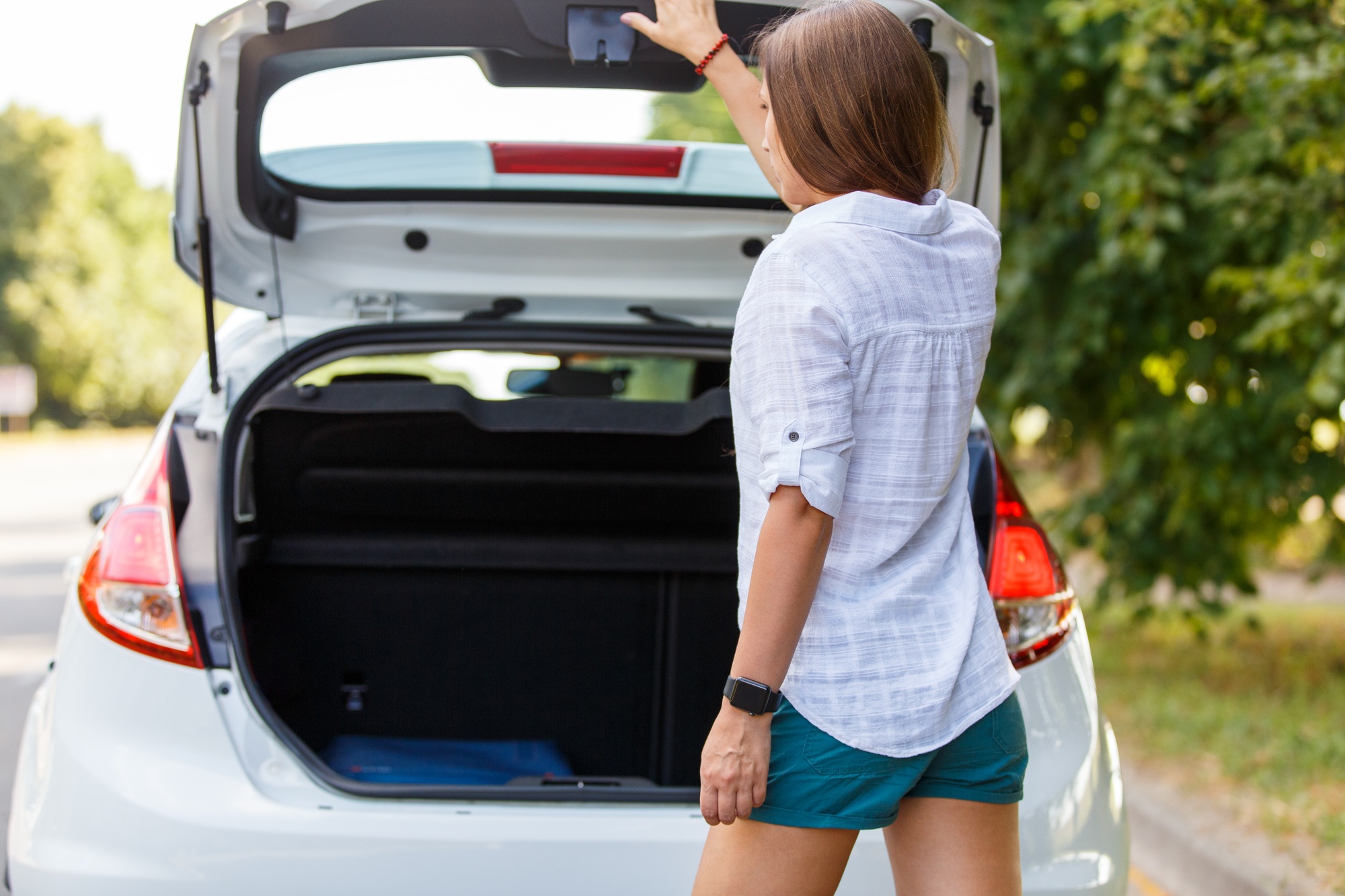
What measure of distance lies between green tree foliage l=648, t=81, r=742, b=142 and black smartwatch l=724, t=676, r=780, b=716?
9.29 meters

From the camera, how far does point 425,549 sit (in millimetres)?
2652

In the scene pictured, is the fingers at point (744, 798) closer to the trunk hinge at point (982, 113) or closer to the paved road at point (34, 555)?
the trunk hinge at point (982, 113)

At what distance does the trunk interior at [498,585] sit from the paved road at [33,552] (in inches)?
55.5

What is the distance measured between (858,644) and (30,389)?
51.1 metres

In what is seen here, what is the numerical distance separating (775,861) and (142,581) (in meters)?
1.20

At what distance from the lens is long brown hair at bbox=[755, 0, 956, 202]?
54.9 inches

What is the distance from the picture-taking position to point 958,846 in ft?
4.94

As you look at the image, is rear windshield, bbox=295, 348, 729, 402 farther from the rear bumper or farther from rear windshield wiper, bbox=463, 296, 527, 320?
the rear bumper

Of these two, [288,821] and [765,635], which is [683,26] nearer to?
[765,635]

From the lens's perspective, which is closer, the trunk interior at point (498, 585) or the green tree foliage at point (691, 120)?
the trunk interior at point (498, 585)

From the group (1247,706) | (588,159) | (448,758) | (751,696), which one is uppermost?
(588,159)

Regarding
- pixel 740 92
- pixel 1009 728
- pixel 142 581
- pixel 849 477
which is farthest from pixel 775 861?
pixel 142 581

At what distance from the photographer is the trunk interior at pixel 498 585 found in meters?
2.63

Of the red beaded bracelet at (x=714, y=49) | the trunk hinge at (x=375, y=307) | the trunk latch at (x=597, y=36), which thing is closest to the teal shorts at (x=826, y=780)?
the red beaded bracelet at (x=714, y=49)
